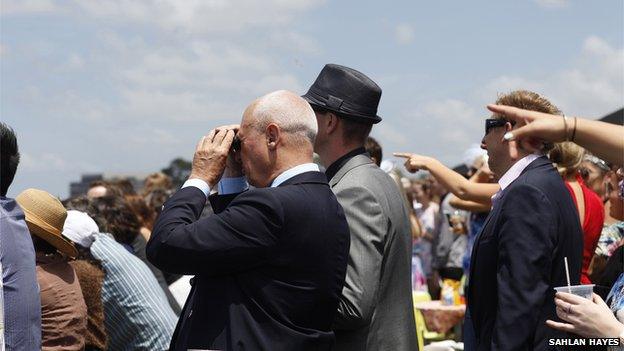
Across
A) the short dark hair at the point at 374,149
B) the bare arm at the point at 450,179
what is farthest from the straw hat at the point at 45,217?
the short dark hair at the point at 374,149

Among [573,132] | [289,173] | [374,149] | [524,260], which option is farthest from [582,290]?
[374,149]

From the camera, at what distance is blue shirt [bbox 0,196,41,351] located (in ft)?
11.3

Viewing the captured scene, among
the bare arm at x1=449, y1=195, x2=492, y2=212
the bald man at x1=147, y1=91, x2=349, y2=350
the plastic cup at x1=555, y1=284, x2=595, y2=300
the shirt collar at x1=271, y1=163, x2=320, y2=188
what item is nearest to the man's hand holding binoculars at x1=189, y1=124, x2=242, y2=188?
the bald man at x1=147, y1=91, x2=349, y2=350

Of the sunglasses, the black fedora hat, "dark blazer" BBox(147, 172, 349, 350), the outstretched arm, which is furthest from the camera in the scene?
the black fedora hat

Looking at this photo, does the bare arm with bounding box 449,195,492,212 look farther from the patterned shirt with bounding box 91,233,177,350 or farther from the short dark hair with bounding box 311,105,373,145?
the patterned shirt with bounding box 91,233,177,350

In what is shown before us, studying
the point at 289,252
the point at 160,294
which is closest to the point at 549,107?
the point at 289,252

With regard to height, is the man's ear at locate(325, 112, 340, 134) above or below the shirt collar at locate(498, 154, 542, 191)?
above

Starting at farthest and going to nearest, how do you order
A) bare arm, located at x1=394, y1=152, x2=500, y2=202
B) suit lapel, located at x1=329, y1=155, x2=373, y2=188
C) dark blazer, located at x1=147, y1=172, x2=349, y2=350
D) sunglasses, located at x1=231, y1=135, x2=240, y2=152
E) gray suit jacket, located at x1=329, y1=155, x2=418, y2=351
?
bare arm, located at x1=394, y1=152, x2=500, y2=202
suit lapel, located at x1=329, y1=155, x2=373, y2=188
gray suit jacket, located at x1=329, y1=155, x2=418, y2=351
sunglasses, located at x1=231, y1=135, x2=240, y2=152
dark blazer, located at x1=147, y1=172, x2=349, y2=350

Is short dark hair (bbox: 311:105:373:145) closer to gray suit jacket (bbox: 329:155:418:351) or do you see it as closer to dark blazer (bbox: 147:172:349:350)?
gray suit jacket (bbox: 329:155:418:351)

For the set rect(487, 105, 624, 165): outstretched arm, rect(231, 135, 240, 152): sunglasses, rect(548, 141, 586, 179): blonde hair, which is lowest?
rect(548, 141, 586, 179): blonde hair

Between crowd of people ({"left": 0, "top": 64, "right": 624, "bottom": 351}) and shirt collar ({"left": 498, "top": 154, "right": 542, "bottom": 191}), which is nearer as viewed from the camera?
crowd of people ({"left": 0, "top": 64, "right": 624, "bottom": 351})

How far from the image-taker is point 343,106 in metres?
4.21

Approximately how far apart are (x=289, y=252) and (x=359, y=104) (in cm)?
121

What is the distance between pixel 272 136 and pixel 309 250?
461 millimetres
